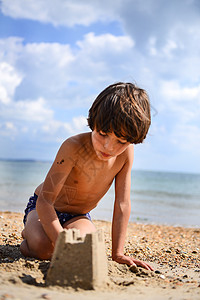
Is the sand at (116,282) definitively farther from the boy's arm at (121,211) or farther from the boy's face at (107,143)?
the boy's face at (107,143)

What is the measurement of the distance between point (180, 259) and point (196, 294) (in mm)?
1777

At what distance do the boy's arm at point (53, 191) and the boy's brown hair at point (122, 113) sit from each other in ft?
1.34

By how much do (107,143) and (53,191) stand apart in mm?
680

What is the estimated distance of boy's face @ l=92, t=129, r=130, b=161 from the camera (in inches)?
105

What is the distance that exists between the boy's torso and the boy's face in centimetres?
31

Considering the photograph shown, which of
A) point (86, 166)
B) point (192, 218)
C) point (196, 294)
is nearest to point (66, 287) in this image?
point (196, 294)

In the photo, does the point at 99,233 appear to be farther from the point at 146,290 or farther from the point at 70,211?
the point at 70,211

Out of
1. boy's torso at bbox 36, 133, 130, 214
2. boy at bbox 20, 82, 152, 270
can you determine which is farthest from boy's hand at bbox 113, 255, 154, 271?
boy's torso at bbox 36, 133, 130, 214

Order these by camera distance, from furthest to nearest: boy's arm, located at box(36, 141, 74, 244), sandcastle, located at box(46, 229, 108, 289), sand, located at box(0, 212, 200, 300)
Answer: boy's arm, located at box(36, 141, 74, 244), sandcastle, located at box(46, 229, 108, 289), sand, located at box(0, 212, 200, 300)

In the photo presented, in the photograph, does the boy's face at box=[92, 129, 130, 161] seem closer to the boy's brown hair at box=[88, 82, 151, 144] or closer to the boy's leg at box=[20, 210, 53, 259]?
the boy's brown hair at box=[88, 82, 151, 144]

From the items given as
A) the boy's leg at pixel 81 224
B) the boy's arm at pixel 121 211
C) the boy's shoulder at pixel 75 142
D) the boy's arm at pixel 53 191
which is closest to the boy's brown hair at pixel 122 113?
the boy's shoulder at pixel 75 142

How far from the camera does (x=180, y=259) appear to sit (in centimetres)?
402

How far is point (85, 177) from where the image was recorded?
3.21 metres

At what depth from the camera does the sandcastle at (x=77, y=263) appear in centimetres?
226
